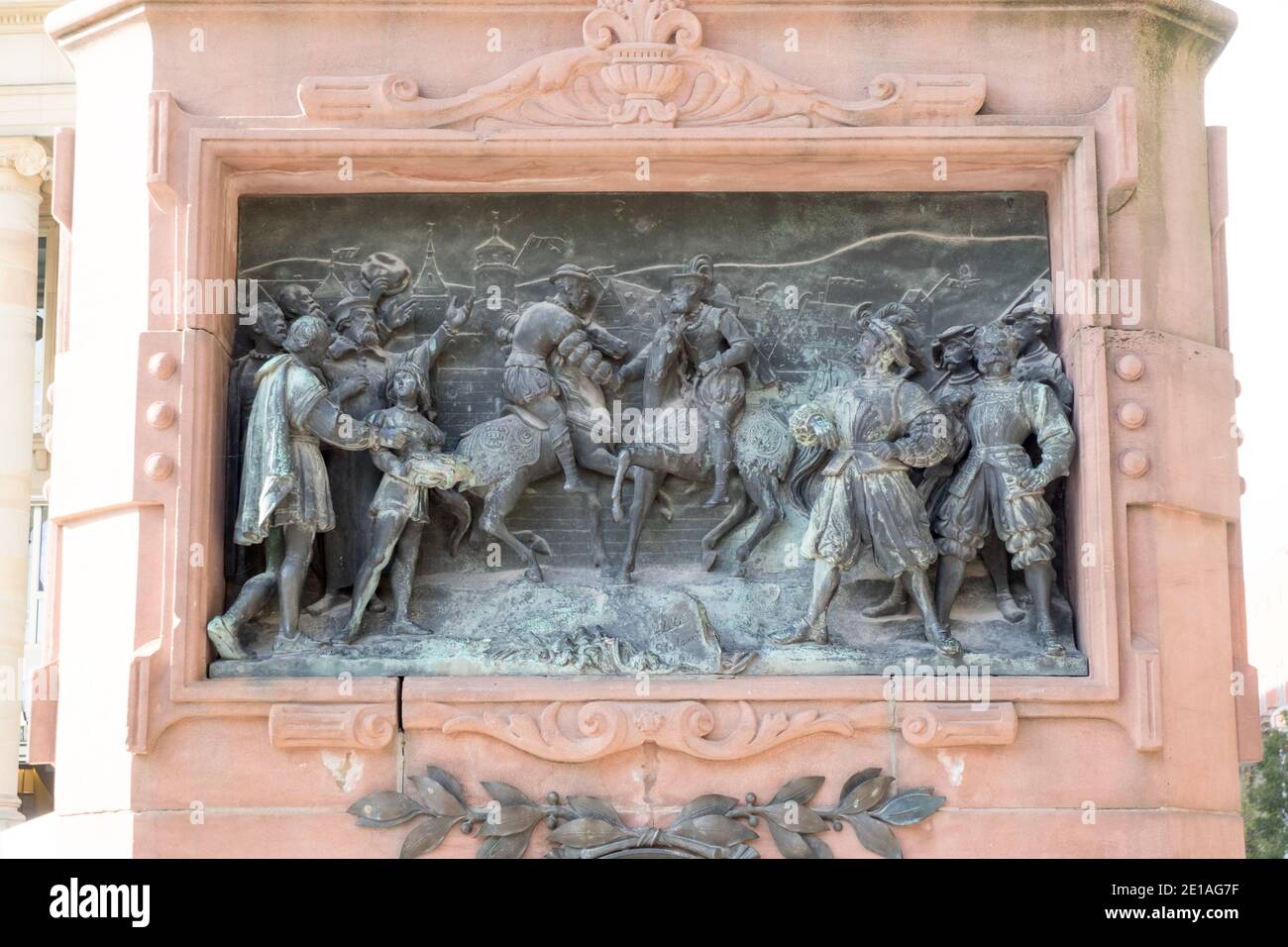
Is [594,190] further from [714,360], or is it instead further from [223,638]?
[223,638]

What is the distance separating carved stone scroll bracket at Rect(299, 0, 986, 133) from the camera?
46.1 ft

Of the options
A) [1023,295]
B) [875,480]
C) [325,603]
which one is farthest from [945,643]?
[325,603]

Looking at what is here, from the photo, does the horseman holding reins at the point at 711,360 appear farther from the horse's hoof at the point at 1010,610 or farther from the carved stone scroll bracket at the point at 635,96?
the horse's hoof at the point at 1010,610

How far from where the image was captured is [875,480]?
532 inches

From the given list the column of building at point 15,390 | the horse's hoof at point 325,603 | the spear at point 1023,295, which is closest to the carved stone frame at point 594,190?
the spear at point 1023,295

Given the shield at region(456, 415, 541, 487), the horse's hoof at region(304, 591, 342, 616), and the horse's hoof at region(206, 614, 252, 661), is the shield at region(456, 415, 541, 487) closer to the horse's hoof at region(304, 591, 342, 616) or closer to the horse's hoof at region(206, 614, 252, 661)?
the horse's hoof at region(304, 591, 342, 616)

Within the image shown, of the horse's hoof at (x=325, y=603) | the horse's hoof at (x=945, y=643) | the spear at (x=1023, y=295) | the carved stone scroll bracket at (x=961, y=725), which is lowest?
the carved stone scroll bracket at (x=961, y=725)

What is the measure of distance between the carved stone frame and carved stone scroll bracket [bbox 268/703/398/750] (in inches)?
0.5

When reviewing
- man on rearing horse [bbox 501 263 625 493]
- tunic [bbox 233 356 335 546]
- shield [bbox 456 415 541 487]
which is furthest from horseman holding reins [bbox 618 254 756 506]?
tunic [bbox 233 356 335 546]

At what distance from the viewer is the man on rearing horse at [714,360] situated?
13.9 metres

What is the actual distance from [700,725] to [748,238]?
3503mm

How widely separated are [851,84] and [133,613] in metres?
5.91

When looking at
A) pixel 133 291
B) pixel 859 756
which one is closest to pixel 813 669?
pixel 859 756

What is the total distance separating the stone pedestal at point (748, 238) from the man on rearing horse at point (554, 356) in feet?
2.90
